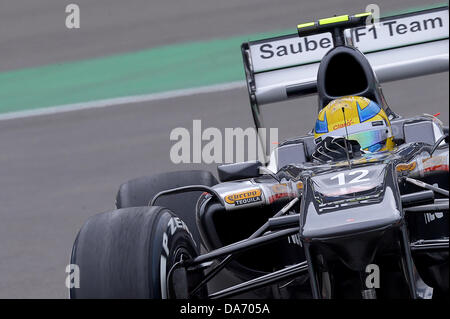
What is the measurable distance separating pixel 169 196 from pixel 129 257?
2.23 m

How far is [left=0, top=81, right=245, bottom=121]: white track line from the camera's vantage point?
38.4 feet

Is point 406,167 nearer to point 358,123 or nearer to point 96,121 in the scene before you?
point 358,123

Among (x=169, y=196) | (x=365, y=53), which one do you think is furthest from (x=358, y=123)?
(x=365, y=53)

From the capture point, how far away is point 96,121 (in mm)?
11328

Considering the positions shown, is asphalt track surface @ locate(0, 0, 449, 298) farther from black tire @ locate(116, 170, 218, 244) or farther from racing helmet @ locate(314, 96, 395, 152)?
racing helmet @ locate(314, 96, 395, 152)

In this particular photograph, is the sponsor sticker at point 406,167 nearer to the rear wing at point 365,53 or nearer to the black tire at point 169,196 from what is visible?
the black tire at point 169,196

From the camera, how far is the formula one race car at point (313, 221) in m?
→ 4.43

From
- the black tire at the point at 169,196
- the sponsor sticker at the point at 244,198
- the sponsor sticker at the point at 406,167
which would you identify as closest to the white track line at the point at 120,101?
the black tire at the point at 169,196

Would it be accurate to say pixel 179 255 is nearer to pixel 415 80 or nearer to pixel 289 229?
pixel 289 229

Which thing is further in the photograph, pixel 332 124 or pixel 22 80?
pixel 22 80

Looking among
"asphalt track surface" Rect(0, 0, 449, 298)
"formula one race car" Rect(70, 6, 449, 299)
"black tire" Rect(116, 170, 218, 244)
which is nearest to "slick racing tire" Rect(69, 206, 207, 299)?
"formula one race car" Rect(70, 6, 449, 299)
